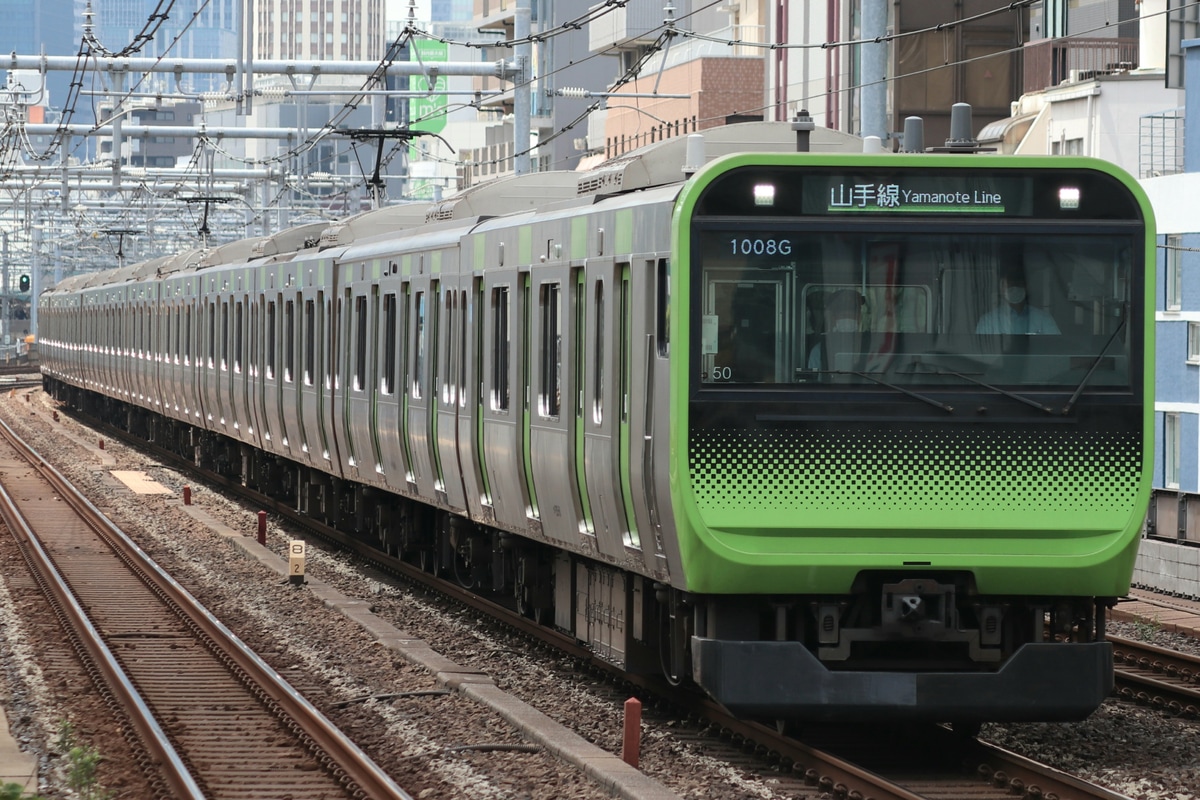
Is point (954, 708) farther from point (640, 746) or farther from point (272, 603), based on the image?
point (272, 603)

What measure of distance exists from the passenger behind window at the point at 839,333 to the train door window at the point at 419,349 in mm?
6698

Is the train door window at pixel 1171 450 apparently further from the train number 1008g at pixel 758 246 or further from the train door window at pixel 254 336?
the train number 1008g at pixel 758 246

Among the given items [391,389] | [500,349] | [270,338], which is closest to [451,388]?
[500,349]

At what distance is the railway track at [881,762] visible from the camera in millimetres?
8898

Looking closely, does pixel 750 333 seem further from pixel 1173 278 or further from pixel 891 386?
pixel 1173 278

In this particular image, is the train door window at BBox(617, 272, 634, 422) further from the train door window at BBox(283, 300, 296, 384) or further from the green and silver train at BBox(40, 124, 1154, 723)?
the train door window at BBox(283, 300, 296, 384)

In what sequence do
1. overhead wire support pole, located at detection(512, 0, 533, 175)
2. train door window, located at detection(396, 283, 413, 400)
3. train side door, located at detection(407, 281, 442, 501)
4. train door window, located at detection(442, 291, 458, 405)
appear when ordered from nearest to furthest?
train door window, located at detection(442, 291, 458, 405) → train side door, located at detection(407, 281, 442, 501) → train door window, located at detection(396, 283, 413, 400) → overhead wire support pole, located at detection(512, 0, 533, 175)

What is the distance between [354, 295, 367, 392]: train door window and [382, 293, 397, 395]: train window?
916 millimetres

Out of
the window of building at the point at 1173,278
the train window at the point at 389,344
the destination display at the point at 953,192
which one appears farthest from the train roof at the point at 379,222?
the destination display at the point at 953,192

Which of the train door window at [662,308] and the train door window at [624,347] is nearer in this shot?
the train door window at [662,308]

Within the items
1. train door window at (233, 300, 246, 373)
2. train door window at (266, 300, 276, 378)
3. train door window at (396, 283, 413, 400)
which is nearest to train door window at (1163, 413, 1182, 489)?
train door window at (266, 300, 276, 378)

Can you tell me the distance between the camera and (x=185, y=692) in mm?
12484

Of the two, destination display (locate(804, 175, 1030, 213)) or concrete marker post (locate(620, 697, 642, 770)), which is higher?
destination display (locate(804, 175, 1030, 213))

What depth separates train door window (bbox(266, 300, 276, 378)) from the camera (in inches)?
930
